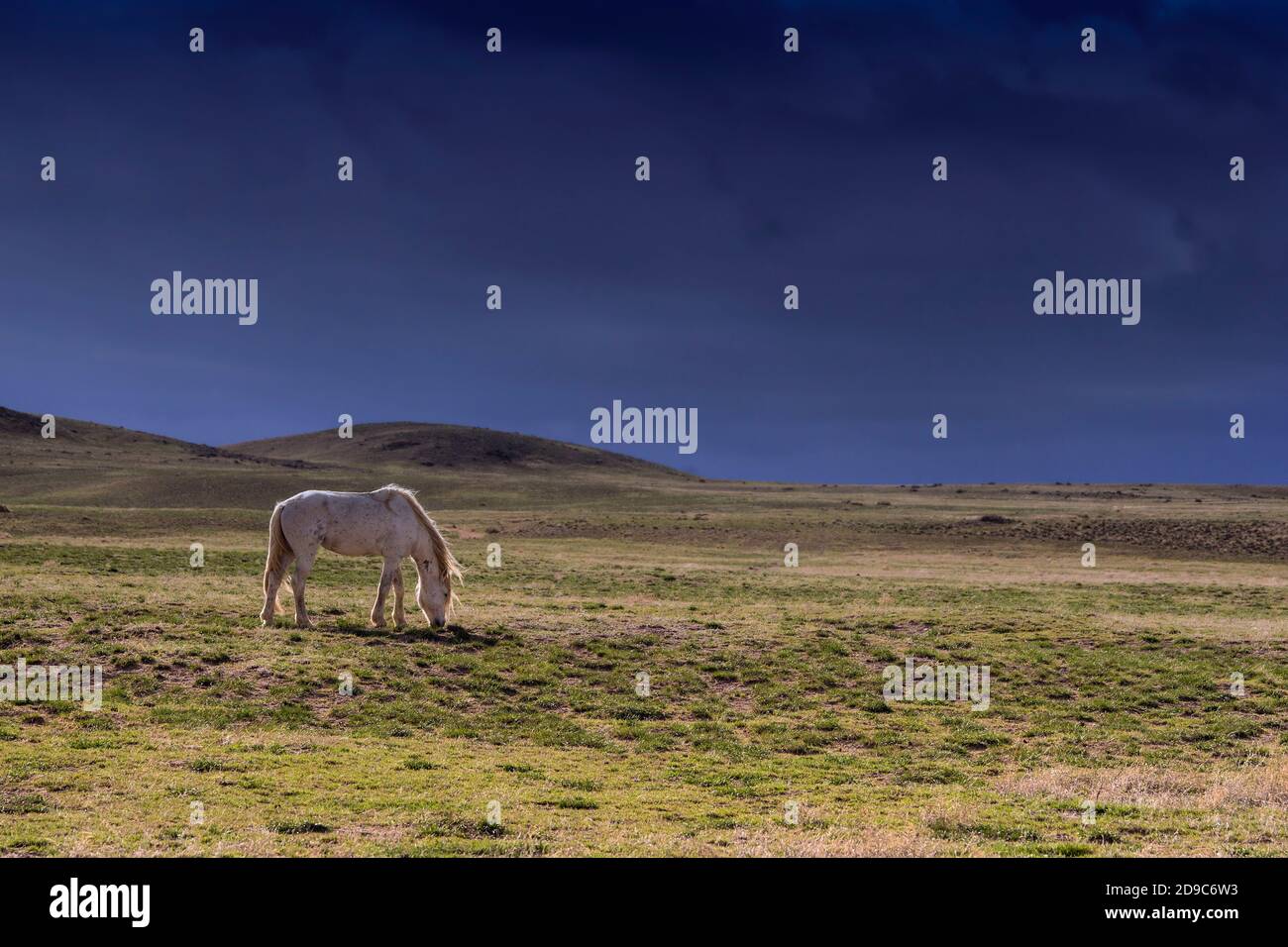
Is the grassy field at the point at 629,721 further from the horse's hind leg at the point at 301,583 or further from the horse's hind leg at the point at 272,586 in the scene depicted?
the horse's hind leg at the point at 272,586

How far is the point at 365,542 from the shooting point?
23125mm

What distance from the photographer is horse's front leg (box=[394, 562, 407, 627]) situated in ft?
76.2

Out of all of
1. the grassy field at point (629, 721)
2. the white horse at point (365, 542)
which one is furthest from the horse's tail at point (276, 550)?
the grassy field at point (629, 721)

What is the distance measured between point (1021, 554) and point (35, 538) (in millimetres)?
57915

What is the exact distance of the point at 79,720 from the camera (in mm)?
15688

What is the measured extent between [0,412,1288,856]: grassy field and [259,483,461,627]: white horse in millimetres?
1158

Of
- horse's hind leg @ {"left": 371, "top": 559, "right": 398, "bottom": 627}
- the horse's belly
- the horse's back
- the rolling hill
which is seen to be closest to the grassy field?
horse's hind leg @ {"left": 371, "top": 559, "right": 398, "bottom": 627}

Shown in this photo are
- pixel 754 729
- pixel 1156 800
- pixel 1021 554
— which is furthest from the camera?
pixel 1021 554

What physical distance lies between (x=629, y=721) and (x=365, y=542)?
8.89m

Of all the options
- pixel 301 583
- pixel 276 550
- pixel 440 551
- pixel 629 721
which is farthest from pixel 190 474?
pixel 629 721

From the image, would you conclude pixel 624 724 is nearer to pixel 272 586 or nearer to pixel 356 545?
pixel 356 545

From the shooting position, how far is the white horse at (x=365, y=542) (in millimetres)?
22797
